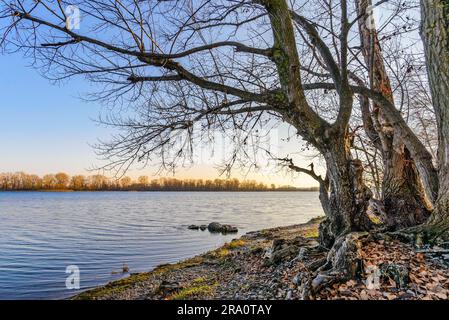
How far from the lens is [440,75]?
16.8ft

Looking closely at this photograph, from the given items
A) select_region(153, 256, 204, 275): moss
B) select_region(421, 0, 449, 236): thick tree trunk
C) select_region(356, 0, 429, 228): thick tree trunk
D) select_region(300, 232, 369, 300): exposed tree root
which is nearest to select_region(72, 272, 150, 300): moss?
select_region(153, 256, 204, 275): moss

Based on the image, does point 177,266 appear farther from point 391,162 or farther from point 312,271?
point 391,162

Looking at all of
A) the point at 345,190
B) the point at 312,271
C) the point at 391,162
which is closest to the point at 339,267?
the point at 312,271

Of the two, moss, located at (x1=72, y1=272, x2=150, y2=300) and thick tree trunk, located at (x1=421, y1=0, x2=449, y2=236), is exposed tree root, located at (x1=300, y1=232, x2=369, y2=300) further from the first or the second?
moss, located at (x1=72, y1=272, x2=150, y2=300)

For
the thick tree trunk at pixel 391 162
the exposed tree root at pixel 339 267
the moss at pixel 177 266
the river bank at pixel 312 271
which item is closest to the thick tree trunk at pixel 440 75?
the river bank at pixel 312 271

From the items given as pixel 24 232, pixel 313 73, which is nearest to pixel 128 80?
pixel 313 73

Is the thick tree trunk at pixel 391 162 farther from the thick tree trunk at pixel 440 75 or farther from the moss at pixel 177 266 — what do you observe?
the moss at pixel 177 266

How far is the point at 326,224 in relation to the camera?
283 inches

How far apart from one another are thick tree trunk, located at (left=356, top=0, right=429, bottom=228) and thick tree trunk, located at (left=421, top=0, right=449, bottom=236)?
5.86 feet

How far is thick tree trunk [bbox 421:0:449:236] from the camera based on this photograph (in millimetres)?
5039

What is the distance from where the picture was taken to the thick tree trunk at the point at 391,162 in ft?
23.3

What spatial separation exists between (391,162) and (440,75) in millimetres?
2930

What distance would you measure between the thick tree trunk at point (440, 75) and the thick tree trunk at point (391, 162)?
1785 millimetres

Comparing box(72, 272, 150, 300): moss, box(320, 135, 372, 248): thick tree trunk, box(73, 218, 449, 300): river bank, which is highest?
box(320, 135, 372, 248): thick tree trunk
